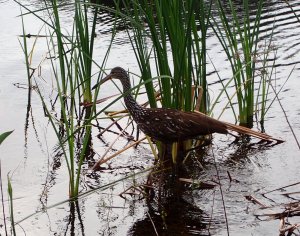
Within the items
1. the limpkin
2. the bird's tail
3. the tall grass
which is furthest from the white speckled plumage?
the bird's tail

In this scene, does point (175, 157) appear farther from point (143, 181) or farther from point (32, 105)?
point (32, 105)

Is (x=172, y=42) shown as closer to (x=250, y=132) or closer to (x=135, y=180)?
(x=135, y=180)

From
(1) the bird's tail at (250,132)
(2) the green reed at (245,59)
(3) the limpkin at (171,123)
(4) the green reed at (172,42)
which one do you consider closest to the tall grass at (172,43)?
(4) the green reed at (172,42)

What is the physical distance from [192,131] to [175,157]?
0.48 m

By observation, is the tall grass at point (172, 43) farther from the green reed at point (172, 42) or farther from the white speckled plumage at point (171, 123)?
the white speckled plumage at point (171, 123)

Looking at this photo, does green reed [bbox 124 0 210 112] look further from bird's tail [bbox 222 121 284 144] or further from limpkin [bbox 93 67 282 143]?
bird's tail [bbox 222 121 284 144]

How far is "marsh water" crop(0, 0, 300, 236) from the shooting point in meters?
5.86

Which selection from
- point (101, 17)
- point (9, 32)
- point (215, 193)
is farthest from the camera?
point (101, 17)

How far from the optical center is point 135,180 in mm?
6793

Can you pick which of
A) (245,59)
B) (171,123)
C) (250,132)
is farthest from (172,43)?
(250,132)

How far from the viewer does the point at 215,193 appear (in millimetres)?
6402

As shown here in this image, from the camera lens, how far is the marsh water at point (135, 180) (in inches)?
231

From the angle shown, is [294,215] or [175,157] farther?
[175,157]

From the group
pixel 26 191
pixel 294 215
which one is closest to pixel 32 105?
pixel 26 191
